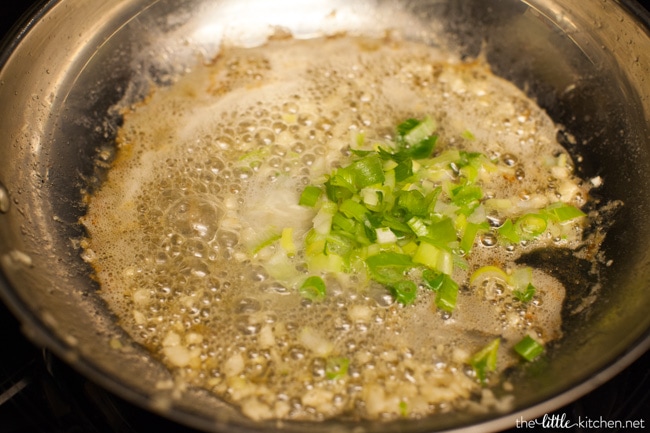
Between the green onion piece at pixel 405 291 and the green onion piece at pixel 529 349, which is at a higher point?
the green onion piece at pixel 529 349

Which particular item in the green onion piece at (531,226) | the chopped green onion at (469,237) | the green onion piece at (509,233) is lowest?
the chopped green onion at (469,237)

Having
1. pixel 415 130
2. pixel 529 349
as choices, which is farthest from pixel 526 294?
pixel 415 130

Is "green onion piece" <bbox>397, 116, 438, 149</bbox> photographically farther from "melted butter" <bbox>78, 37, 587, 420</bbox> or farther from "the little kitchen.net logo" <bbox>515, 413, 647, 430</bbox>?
"the little kitchen.net logo" <bbox>515, 413, 647, 430</bbox>

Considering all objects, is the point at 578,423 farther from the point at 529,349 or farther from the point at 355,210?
the point at 355,210

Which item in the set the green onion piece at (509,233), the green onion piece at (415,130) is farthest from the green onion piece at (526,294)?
the green onion piece at (415,130)

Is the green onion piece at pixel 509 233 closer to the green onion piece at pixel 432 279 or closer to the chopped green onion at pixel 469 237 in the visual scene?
the chopped green onion at pixel 469 237

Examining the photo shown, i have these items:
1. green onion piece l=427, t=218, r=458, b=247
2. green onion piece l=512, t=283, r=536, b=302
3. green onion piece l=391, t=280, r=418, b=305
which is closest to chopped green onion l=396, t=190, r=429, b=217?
green onion piece l=427, t=218, r=458, b=247
